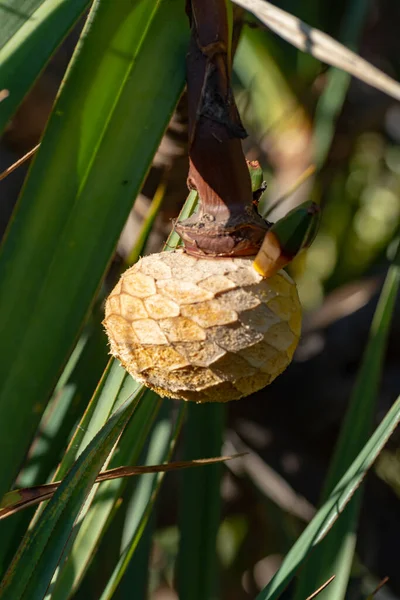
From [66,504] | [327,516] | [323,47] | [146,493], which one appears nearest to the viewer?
[323,47]

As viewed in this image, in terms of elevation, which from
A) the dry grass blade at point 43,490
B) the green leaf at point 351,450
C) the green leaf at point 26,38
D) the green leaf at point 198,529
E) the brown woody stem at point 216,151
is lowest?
the green leaf at point 198,529

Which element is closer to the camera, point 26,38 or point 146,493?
point 26,38

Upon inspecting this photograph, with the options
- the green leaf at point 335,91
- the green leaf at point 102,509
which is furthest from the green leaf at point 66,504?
the green leaf at point 335,91

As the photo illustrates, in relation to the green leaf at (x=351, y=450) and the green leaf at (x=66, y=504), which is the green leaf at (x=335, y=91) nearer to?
the green leaf at (x=351, y=450)

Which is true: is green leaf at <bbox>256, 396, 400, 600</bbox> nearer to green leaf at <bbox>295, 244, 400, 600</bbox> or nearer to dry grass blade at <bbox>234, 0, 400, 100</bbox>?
green leaf at <bbox>295, 244, 400, 600</bbox>

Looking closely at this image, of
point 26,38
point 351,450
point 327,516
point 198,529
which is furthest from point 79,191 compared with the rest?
point 198,529

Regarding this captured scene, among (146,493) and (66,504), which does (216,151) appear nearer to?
(66,504)
